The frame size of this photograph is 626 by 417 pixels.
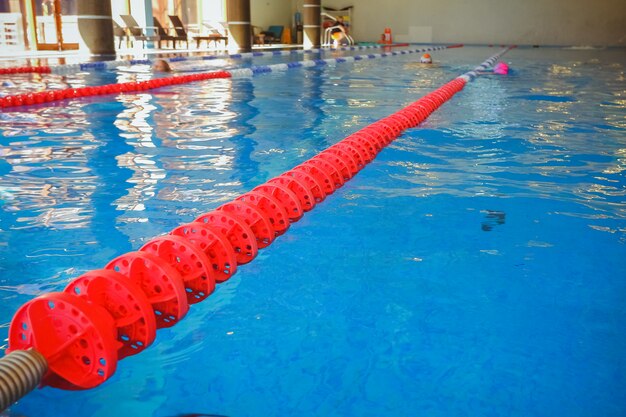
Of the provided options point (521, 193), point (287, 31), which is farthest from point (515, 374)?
point (287, 31)

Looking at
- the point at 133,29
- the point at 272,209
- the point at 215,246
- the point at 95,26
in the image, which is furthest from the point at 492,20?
the point at 215,246

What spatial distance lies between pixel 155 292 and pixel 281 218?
1.11 metres

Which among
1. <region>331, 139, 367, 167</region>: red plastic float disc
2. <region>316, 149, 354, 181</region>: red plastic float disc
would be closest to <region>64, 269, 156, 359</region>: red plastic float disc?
<region>316, 149, 354, 181</region>: red plastic float disc

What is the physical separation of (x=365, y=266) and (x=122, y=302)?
3.95ft

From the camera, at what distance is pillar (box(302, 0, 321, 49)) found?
2520cm

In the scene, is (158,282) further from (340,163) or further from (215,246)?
(340,163)

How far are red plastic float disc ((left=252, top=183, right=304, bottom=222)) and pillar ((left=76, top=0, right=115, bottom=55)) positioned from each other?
45.4ft

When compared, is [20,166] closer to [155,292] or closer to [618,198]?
[155,292]

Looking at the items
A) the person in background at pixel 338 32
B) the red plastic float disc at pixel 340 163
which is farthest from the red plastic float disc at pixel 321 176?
the person in background at pixel 338 32

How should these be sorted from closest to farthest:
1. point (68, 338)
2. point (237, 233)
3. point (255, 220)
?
point (68, 338), point (237, 233), point (255, 220)

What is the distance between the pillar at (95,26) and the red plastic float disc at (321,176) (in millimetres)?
13407

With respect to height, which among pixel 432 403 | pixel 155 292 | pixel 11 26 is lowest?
pixel 432 403

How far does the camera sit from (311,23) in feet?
82.9

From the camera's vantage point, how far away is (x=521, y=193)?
13.0 feet
